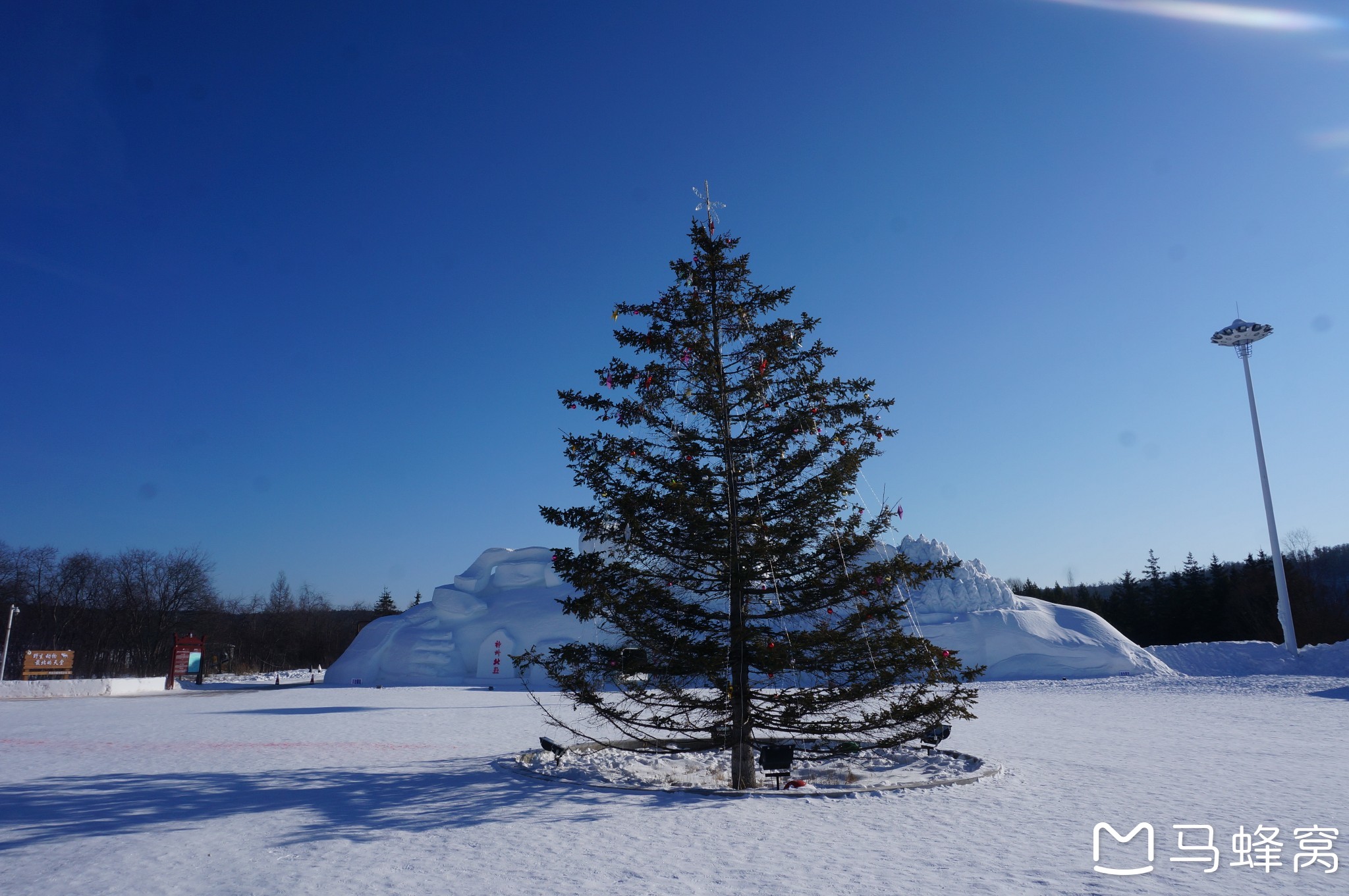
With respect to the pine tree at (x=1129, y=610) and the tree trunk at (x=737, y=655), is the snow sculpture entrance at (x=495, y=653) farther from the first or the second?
the pine tree at (x=1129, y=610)

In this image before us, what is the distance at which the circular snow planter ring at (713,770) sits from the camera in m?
10.4

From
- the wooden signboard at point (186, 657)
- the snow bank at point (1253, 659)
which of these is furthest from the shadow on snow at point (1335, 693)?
the wooden signboard at point (186, 657)

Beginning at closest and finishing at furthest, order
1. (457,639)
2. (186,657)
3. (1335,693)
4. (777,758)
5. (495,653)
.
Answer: (777,758) < (1335,693) < (495,653) < (457,639) < (186,657)

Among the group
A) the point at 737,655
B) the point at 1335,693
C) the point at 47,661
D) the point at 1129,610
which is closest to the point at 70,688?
the point at 47,661

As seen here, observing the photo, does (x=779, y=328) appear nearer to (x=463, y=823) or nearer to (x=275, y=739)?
(x=463, y=823)

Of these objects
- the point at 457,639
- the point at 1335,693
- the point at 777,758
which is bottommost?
the point at 1335,693

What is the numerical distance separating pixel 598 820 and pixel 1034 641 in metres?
34.3

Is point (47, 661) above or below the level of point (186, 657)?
above

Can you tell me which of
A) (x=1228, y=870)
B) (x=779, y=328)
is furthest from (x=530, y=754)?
(x=1228, y=870)

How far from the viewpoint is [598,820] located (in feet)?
28.4

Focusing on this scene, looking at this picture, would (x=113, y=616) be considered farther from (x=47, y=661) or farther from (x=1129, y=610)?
(x=1129, y=610)

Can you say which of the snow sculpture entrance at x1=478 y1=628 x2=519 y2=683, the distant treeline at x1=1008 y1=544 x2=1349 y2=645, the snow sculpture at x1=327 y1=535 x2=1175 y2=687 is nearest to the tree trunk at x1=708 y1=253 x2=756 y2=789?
the snow sculpture at x1=327 y1=535 x2=1175 y2=687

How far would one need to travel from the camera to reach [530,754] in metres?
13.6

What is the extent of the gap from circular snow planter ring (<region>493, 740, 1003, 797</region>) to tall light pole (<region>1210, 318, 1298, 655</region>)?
1213 inches
